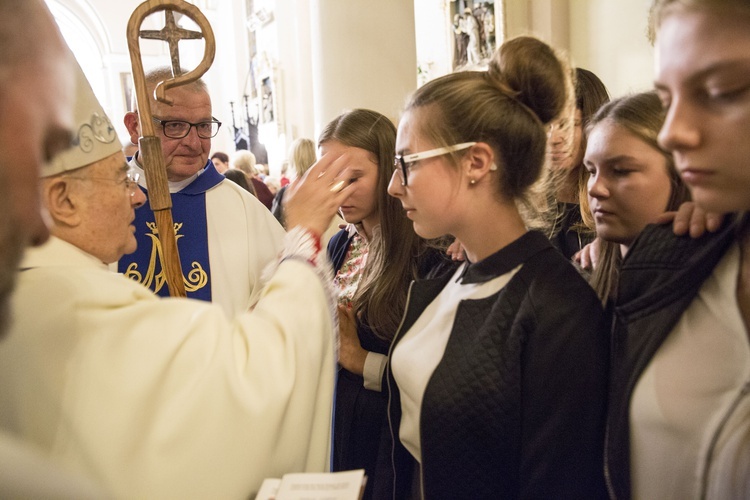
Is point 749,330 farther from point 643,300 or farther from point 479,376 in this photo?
point 479,376

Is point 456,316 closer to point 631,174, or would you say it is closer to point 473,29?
point 631,174

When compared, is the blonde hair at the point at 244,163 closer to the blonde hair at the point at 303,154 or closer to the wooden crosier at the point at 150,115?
the blonde hair at the point at 303,154

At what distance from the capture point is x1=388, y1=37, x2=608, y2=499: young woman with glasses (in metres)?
1.26

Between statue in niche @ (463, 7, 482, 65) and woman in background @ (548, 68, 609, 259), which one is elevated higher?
statue in niche @ (463, 7, 482, 65)

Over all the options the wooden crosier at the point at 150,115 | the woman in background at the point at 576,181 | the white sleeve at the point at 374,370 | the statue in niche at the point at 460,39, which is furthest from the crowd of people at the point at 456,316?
the statue in niche at the point at 460,39

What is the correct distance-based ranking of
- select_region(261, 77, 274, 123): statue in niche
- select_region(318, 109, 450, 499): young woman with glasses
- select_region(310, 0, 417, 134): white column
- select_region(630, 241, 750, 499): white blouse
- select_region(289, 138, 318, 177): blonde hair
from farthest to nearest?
select_region(261, 77, 274, 123): statue in niche, select_region(289, 138, 318, 177): blonde hair, select_region(310, 0, 417, 134): white column, select_region(318, 109, 450, 499): young woman with glasses, select_region(630, 241, 750, 499): white blouse

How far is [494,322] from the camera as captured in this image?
136cm

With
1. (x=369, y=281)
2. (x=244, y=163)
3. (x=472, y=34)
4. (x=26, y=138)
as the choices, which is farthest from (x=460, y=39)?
(x=26, y=138)

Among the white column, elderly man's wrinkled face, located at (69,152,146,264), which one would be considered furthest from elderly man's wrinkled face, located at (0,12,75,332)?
the white column

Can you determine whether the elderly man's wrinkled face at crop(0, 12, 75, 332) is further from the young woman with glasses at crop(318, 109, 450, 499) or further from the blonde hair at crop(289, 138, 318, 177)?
the blonde hair at crop(289, 138, 318, 177)

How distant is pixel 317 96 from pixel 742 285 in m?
3.66

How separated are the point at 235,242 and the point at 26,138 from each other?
199 centimetres

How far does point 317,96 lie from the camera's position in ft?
14.3

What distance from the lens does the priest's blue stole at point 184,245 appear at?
2.44 metres
